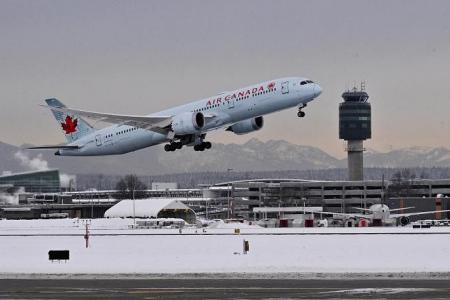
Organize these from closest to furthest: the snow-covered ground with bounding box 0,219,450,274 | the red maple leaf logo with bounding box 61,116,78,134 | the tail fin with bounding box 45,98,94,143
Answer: the snow-covered ground with bounding box 0,219,450,274 → the tail fin with bounding box 45,98,94,143 → the red maple leaf logo with bounding box 61,116,78,134

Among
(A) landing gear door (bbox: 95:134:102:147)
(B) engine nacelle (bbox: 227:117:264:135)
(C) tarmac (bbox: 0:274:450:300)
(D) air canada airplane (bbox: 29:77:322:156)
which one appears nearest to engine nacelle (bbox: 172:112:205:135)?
(D) air canada airplane (bbox: 29:77:322:156)

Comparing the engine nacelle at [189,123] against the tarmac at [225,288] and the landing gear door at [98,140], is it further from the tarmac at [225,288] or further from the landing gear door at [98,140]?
the tarmac at [225,288]

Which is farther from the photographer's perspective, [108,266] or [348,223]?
[348,223]

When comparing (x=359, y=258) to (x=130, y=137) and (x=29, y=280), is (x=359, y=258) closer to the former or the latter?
(x=29, y=280)

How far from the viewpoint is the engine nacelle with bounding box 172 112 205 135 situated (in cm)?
9825

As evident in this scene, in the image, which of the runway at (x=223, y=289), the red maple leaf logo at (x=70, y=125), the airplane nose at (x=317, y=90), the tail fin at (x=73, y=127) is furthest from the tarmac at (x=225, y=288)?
the red maple leaf logo at (x=70, y=125)

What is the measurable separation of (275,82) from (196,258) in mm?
26546

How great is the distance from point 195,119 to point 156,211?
295ft

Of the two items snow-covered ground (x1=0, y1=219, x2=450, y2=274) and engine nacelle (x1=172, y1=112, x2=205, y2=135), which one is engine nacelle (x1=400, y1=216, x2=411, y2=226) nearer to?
snow-covered ground (x1=0, y1=219, x2=450, y2=274)

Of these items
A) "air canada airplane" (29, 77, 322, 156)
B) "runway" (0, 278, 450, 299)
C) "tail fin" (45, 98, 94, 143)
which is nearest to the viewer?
"runway" (0, 278, 450, 299)

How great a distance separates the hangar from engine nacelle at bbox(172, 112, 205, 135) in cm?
8093

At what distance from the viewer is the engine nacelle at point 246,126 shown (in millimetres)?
102438

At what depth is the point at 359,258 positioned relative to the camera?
71.6 meters

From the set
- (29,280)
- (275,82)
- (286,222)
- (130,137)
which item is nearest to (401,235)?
(275,82)
